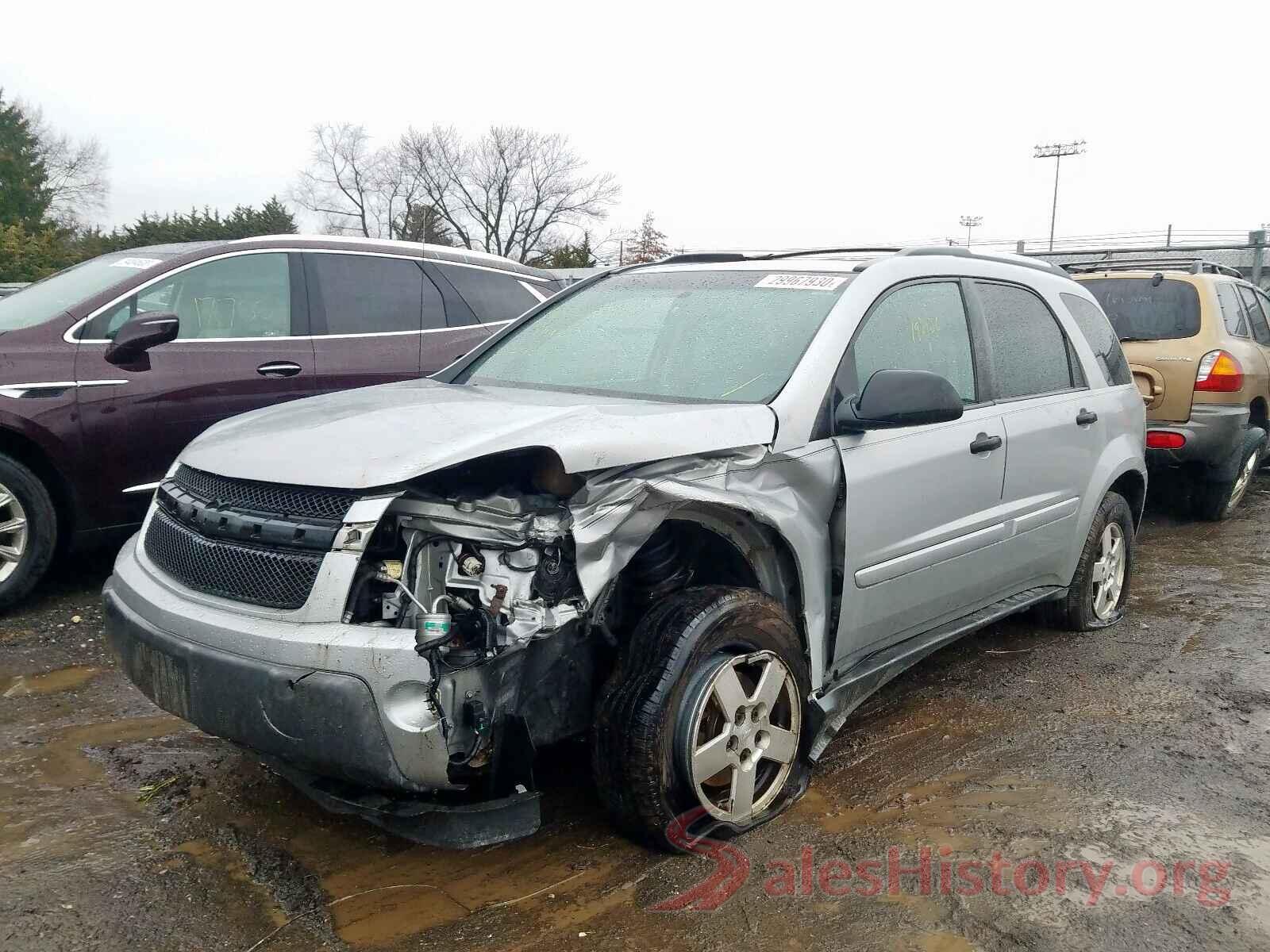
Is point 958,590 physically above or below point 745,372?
below

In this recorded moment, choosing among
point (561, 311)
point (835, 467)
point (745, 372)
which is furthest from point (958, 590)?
point (561, 311)

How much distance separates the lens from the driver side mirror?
10.7ft

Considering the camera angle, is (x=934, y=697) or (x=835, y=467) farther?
(x=934, y=697)

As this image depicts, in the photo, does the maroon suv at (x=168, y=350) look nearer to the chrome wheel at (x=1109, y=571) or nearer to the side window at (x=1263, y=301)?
the chrome wheel at (x=1109, y=571)

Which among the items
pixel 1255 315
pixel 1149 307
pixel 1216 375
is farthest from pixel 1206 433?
pixel 1255 315

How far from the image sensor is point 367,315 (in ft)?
20.3

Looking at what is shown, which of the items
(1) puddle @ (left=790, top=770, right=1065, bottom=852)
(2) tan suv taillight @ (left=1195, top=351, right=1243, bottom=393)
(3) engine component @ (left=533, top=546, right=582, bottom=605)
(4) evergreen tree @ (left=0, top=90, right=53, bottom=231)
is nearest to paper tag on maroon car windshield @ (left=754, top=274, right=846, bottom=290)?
(3) engine component @ (left=533, top=546, right=582, bottom=605)

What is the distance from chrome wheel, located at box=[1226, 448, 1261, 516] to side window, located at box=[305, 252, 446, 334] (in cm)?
619

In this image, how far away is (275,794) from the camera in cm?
336

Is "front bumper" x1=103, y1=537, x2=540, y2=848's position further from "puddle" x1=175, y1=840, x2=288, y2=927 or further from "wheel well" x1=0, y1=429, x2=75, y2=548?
"wheel well" x1=0, y1=429, x2=75, y2=548

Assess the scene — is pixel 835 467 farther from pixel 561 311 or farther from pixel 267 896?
pixel 267 896

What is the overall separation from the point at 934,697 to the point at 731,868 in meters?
1.75

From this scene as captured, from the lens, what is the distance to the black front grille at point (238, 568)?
8.57ft

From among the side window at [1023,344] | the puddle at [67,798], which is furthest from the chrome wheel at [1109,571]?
the puddle at [67,798]
